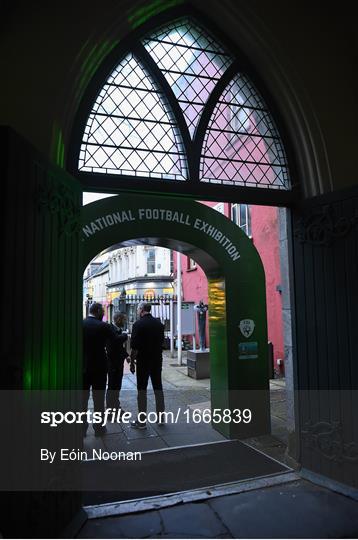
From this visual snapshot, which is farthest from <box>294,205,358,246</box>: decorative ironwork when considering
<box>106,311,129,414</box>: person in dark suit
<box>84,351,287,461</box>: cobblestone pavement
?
<box>106,311,129,414</box>: person in dark suit

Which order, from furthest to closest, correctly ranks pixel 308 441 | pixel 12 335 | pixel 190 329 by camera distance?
pixel 190 329 → pixel 308 441 → pixel 12 335

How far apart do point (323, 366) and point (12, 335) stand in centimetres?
268

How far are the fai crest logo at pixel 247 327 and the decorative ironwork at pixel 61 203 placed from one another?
10.5 feet

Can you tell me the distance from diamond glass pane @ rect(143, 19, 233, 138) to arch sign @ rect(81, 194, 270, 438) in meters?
1.89

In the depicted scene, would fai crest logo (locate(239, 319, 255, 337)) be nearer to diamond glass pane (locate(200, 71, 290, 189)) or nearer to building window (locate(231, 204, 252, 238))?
diamond glass pane (locate(200, 71, 290, 189))

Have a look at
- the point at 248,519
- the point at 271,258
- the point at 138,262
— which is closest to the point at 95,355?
the point at 248,519

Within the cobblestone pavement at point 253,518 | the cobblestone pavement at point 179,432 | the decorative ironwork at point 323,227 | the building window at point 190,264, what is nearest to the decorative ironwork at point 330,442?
the cobblestone pavement at point 253,518

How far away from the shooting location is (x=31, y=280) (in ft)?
8.11

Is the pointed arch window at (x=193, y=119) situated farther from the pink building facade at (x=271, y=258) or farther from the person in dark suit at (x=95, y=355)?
the pink building facade at (x=271, y=258)

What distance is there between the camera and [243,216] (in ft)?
39.0

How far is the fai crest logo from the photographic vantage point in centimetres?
565

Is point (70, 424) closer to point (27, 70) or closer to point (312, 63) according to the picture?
point (27, 70)

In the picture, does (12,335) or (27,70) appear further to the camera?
(27,70)

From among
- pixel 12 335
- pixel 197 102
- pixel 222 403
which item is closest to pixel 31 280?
pixel 12 335
